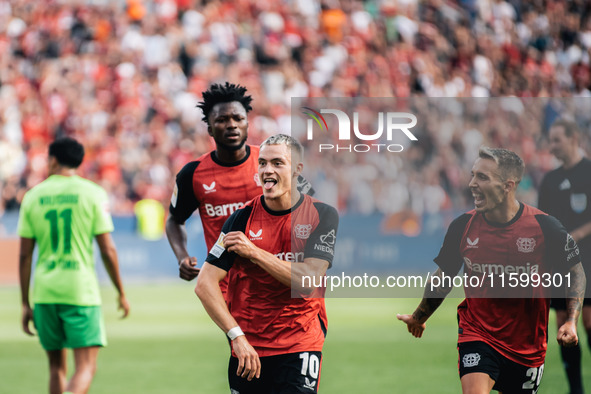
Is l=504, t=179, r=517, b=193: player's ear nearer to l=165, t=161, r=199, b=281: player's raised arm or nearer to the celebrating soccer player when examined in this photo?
the celebrating soccer player

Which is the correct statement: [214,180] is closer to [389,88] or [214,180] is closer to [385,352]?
[385,352]

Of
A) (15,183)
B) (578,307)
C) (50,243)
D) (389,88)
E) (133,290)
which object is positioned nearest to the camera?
(578,307)

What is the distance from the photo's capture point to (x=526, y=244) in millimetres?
5551

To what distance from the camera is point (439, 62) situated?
23828 millimetres

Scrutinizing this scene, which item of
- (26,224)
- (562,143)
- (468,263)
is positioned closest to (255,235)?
(468,263)

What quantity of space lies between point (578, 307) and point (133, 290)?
13223mm

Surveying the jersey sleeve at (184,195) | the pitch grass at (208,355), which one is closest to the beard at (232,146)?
the jersey sleeve at (184,195)

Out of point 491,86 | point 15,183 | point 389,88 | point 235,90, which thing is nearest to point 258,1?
point 389,88

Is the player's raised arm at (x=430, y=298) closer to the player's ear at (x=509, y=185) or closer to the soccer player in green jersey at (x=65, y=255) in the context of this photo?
the player's ear at (x=509, y=185)

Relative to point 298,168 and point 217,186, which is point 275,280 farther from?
point 217,186

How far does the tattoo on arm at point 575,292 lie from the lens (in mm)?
5367

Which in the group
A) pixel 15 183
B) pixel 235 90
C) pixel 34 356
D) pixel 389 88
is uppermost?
pixel 389 88

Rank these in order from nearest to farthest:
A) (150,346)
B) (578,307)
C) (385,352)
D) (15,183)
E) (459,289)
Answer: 1. (578,307)
2. (459,289)
3. (385,352)
4. (150,346)
5. (15,183)

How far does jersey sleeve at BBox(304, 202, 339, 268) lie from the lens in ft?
17.2
